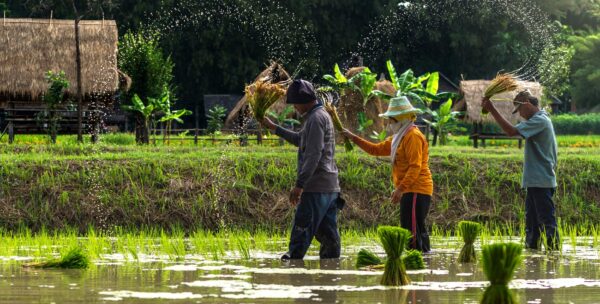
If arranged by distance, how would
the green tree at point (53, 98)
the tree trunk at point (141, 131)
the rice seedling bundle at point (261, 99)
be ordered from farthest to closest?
1. the tree trunk at point (141, 131)
2. the green tree at point (53, 98)
3. the rice seedling bundle at point (261, 99)

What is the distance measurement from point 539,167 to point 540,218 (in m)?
0.44

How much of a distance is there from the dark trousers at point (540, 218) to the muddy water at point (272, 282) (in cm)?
68

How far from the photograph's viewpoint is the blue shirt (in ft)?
35.9

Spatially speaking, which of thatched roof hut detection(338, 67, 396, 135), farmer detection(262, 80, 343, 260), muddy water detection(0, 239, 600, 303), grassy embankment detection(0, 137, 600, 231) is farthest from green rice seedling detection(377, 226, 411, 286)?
thatched roof hut detection(338, 67, 396, 135)

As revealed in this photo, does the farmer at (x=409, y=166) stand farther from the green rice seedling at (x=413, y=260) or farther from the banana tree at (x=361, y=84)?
the banana tree at (x=361, y=84)

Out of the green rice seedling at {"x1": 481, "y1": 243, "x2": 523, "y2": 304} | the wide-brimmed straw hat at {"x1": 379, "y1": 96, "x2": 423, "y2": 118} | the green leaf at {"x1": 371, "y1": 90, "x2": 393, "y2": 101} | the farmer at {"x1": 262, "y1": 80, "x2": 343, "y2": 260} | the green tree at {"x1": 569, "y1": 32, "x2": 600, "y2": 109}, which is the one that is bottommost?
the green rice seedling at {"x1": 481, "y1": 243, "x2": 523, "y2": 304}

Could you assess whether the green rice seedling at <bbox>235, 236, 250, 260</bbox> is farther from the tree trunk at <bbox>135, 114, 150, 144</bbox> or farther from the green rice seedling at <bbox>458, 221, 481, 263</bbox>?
the tree trunk at <bbox>135, 114, 150, 144</bbox>

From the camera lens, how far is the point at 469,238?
997cm

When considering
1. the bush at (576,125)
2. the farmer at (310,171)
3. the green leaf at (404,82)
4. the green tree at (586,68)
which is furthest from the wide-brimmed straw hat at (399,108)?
the green tree at (586,68)

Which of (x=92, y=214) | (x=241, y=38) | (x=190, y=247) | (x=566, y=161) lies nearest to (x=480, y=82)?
(x=241, y=38)

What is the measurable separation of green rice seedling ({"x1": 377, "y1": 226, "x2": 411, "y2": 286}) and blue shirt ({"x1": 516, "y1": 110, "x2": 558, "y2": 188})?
3.18m

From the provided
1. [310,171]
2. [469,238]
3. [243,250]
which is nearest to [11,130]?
[243,250]

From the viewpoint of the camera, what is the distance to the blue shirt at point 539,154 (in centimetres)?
1095

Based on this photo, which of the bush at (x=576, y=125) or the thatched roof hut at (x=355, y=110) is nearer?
the thatched roof hut at (x=355, y=110)
